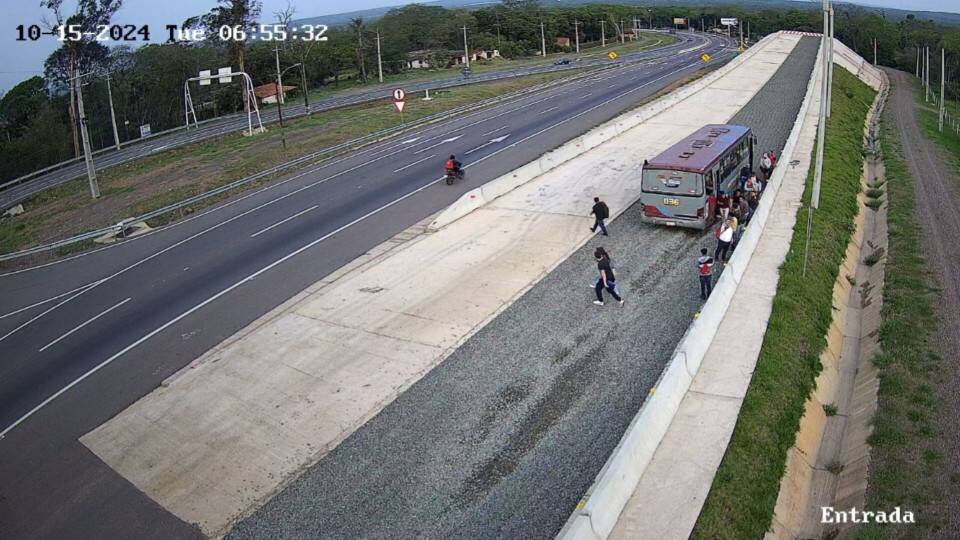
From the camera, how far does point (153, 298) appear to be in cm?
2267

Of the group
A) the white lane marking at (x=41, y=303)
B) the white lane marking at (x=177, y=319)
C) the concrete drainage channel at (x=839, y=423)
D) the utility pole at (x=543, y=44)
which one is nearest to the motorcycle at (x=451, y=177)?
the white lane marking at (x=177, y=319)

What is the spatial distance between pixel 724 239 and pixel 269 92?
75.2m

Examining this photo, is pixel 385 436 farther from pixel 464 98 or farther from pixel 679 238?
pixel 464 98

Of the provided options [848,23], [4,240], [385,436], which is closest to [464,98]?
[4,240]

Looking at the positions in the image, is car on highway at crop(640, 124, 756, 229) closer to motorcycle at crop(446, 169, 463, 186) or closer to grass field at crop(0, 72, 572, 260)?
motorcycle at crop(446, 169, 463, 186)

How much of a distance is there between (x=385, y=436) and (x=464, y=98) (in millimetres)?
50097

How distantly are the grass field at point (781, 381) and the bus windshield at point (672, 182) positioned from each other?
11.1 ft

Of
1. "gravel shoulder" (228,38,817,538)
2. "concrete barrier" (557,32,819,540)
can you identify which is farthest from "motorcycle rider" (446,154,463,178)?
"concrete barrier" (557,32,819,540)

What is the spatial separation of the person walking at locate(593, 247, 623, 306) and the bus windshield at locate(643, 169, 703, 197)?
5.39m

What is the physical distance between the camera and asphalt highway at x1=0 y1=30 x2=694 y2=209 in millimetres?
50656

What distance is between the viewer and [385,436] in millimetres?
13789

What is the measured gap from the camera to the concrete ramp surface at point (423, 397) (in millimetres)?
12039

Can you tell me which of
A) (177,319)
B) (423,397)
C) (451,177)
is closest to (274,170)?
(451,177)

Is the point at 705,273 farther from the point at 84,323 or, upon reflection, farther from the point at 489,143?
the point at 489,143
